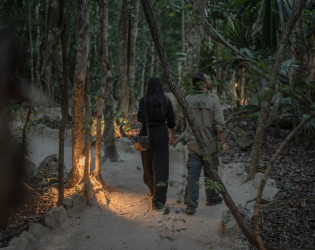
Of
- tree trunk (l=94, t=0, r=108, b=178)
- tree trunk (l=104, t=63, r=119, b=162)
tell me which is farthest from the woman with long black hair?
tree trunk (l=104, t=63, r=119, b=162)

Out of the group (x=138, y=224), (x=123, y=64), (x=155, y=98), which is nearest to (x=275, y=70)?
(x=155, y=98)

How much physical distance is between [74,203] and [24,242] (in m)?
1.18

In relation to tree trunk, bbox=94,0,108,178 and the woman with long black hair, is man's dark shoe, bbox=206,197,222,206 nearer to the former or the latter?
the woman with long black hair

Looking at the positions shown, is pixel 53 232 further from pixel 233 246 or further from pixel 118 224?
pixel 233 246

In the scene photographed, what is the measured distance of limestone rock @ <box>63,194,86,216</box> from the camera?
A: 15.2 ft

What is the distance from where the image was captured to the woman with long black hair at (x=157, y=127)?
16.3 feet

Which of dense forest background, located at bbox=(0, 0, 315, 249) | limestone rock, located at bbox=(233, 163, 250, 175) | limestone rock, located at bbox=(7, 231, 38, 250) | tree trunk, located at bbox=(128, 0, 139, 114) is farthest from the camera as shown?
tree trunk, located at bbox=(128, 0, 139, 114)

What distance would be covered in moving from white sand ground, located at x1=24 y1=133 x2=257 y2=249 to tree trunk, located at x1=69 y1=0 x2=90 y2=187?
0.60 m

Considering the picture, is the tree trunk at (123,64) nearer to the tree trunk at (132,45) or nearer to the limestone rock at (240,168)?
the tree trunk at (132,45)

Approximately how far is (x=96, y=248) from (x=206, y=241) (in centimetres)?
129

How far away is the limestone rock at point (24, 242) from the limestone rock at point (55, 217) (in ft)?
1.22

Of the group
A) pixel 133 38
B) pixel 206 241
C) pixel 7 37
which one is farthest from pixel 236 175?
pixel 133 38

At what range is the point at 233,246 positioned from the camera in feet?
11.7

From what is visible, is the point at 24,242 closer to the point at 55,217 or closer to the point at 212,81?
the point at 55,217
